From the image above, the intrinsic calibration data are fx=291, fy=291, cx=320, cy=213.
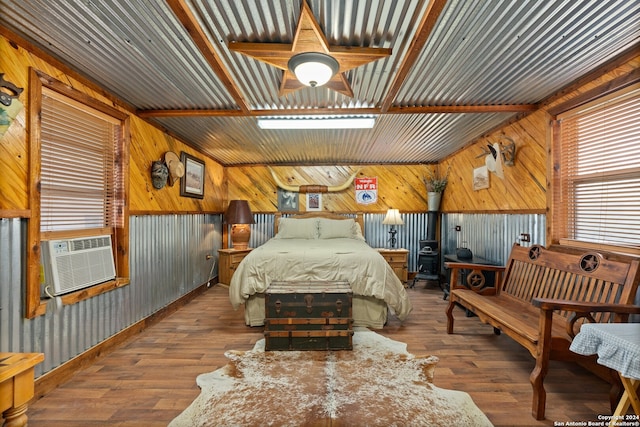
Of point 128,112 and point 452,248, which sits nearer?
point 128,112

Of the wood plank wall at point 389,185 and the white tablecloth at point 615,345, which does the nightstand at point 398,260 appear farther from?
the white tablecloth at point 615,345

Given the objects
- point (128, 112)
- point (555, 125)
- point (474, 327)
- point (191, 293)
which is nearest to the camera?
point (555, 125)

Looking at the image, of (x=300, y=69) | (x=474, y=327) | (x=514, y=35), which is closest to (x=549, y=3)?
(x=514, y=35)

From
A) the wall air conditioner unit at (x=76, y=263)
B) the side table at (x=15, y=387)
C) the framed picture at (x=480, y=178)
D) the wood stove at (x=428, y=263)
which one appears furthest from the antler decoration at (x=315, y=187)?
the side table at (x=15, y=387)

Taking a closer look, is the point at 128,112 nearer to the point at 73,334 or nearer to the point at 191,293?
the point at 73,334

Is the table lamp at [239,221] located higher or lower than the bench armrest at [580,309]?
higher

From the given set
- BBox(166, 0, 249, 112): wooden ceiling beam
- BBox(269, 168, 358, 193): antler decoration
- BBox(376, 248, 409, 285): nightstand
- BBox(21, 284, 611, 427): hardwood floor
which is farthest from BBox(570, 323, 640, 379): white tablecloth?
BBox(269, 168, 358, 193): antler decoration

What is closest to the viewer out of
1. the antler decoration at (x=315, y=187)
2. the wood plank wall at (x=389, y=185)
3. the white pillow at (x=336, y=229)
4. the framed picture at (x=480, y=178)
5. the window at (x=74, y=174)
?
the window at (x=74, y=174)

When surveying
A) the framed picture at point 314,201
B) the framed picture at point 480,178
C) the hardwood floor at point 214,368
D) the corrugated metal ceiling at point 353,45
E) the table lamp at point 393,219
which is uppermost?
the corrugated metal ceiling at point 353,45

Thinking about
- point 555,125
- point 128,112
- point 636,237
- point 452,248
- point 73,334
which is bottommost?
point 73,334

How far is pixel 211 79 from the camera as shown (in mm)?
2531

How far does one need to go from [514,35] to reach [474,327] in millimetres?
2923

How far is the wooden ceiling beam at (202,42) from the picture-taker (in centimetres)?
161

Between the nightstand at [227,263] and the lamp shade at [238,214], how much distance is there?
56 cm
